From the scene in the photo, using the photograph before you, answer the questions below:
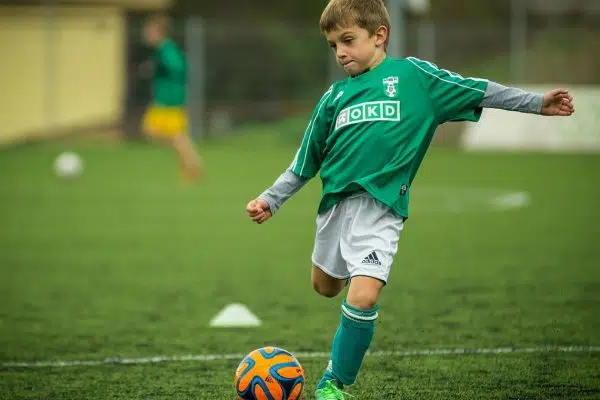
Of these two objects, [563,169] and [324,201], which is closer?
[324,201]

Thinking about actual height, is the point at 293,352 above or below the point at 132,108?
above

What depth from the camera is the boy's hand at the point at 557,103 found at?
5.10 metres

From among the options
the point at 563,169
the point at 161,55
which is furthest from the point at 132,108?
the point at 563,169

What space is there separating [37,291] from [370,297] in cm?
439

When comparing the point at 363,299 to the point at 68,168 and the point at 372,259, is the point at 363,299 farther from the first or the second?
the point at 68,168

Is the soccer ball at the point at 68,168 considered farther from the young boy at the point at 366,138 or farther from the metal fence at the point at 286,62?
the young boy at the point at 366,138

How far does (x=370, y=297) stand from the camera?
485 cm

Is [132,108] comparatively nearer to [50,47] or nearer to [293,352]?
[50,47]

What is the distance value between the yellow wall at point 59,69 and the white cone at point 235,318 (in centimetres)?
2120

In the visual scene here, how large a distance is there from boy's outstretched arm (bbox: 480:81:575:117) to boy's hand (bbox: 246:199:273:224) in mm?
1044

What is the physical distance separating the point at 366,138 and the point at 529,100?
71 cm

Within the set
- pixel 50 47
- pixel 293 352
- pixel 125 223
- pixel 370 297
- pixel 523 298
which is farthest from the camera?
pixel 50 47

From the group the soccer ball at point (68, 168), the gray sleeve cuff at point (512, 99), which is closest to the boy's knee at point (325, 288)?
the gray sleeve cuff at point (512, 99)

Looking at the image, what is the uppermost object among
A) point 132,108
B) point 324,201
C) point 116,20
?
point 324,201
